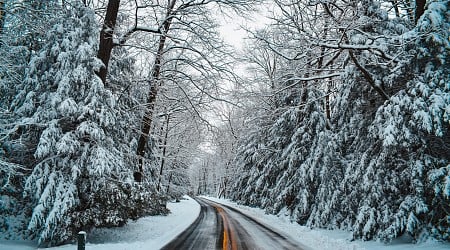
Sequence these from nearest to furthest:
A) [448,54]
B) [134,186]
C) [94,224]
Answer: [448,54] → [94,224] → [134,186]

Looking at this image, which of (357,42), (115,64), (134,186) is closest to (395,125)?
(357,42)

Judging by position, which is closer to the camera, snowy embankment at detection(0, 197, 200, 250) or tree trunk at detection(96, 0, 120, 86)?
snowy embankment at detection(0, 197, 200, 250)

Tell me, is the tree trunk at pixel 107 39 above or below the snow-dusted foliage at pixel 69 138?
above

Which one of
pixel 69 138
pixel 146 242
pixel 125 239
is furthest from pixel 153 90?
→ pixel 146 242

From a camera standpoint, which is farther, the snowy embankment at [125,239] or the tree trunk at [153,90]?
the tree trunk at [153,90]

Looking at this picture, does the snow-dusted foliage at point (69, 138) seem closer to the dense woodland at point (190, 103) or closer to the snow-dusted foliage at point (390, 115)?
the dense woodland at point (190, 103)

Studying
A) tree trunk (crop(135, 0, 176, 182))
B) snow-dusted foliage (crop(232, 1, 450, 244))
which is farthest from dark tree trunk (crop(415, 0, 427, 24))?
tree trunk (crop(135, 0, 176, 182))

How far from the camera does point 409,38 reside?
8.43 m

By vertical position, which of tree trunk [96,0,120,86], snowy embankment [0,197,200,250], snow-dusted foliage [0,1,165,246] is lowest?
snowy embankment [0,197,200,250]

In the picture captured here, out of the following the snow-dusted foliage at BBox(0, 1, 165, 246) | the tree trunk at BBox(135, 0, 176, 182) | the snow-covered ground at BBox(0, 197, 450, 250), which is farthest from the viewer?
the tree trunk at BBox(135, 0, 176, 182)

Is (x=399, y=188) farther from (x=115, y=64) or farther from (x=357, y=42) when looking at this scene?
(x=115, y=64)

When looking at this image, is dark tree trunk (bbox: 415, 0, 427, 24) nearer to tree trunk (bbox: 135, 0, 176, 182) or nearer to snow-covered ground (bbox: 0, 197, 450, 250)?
snow-covered ground (bbox: 0, 197, 450, 250)

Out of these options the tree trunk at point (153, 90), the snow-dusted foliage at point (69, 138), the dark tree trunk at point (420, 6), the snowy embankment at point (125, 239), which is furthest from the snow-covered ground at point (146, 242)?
the dark tree trunk at point (420, 6)

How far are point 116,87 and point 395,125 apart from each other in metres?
9.67
